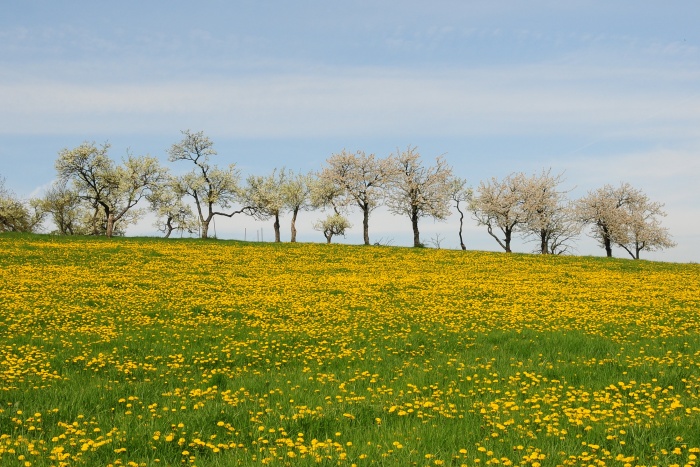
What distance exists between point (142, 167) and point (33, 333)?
5746 cm

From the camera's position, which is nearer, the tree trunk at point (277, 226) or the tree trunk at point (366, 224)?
the tree trunk at point (366, 224)

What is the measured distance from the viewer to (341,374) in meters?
10.9

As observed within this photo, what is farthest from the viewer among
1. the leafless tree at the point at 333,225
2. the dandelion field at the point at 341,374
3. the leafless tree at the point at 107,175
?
the leafless tree at the point at 333,225

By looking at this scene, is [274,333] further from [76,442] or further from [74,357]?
[76,442]

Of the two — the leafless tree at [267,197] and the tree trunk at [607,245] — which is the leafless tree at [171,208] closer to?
the leafless tree at [267,197]

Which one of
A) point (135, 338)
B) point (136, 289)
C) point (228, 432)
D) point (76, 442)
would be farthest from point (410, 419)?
point (136, 289)

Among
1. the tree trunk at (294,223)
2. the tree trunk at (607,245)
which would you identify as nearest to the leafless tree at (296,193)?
the tree trunk at (294,223)

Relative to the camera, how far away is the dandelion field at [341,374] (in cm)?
684

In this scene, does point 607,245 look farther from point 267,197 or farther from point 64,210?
point 64,210

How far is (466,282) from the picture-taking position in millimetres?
29156

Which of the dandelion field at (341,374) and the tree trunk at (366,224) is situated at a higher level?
the tree trunk at (366,224)

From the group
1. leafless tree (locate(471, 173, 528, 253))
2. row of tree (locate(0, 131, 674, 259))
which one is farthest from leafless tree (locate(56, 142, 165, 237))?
leafless tree (locate(471, 173, 528, 253))

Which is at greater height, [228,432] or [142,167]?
[142,167]

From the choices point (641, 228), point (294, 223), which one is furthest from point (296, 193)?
point (641, 228)
